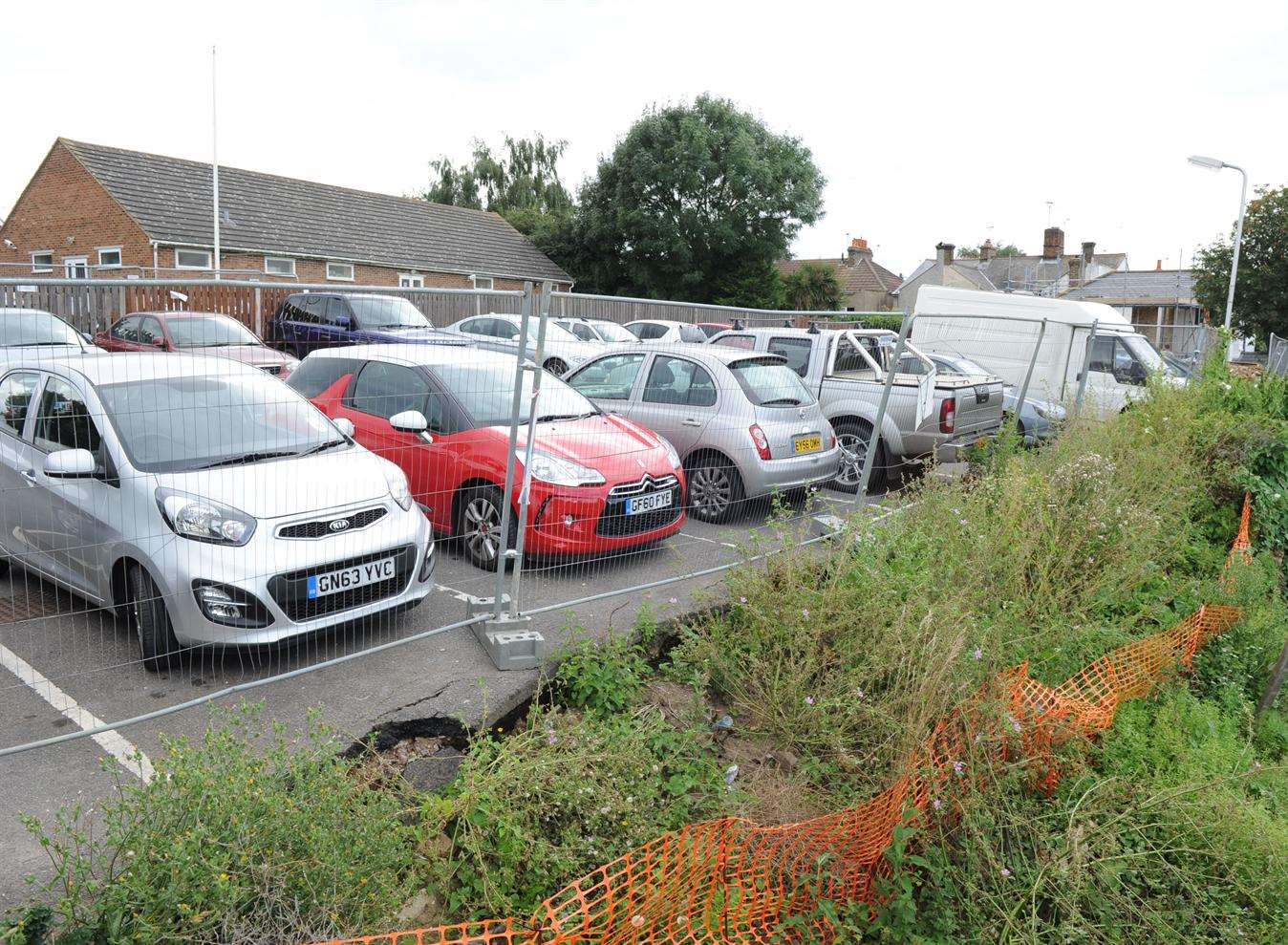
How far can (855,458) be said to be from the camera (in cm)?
941

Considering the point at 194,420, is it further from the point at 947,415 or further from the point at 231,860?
the point at 947,415

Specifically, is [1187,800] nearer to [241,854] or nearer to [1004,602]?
[1004,602]

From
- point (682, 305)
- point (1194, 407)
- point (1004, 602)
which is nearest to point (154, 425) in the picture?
point (682, 305)

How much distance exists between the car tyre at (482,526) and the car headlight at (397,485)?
610 mm

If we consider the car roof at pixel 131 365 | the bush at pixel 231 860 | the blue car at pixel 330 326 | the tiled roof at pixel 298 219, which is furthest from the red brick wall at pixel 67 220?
the bush at pixel 231 860

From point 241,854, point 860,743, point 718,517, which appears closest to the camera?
point 241,854

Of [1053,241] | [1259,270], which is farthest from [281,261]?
[1053,241]

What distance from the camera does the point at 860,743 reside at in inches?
184

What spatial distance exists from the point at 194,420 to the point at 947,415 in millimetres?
7849

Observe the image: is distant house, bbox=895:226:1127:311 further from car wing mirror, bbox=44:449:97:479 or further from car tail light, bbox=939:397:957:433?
car wing mirror, bbox=44:449:97:479

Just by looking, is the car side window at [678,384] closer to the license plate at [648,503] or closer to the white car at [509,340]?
the white car at [509,340]

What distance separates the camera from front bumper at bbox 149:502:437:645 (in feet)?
13.8

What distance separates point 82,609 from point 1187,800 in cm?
497

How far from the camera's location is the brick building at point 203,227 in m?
25.4
